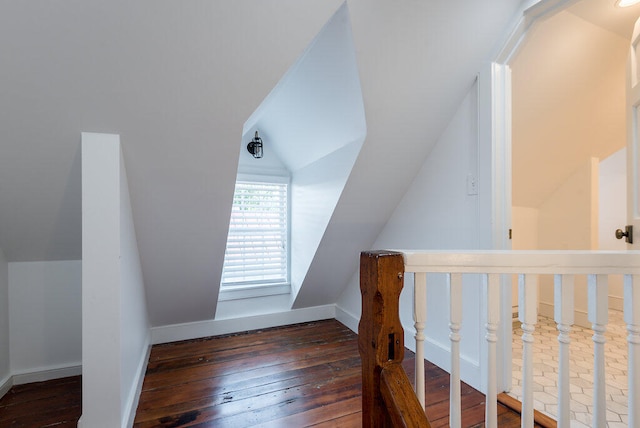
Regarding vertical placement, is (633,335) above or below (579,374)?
above

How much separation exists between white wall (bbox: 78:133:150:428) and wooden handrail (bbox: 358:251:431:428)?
4.03 ft

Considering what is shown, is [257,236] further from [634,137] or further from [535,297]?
[634,137]

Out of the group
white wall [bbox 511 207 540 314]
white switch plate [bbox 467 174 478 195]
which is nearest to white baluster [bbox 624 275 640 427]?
white switch plate [bbox 467 174 478 195]

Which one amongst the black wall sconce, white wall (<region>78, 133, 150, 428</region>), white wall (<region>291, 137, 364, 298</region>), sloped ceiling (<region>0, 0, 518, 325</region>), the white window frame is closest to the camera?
sloped ceiling (<region>0, 0, 518, 325</region>)

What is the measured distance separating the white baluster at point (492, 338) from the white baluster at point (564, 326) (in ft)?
0.52

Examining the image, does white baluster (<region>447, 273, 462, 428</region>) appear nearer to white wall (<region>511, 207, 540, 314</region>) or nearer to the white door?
the white door

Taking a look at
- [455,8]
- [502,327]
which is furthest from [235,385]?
[455,8]

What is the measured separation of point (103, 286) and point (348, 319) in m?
2.06

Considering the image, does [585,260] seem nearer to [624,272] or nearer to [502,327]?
[624,272]

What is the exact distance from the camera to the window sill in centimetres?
276

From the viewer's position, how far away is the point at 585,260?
0.76 m

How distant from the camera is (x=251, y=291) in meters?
2.84

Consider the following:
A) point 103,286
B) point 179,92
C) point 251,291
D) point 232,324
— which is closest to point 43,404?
point 103,286

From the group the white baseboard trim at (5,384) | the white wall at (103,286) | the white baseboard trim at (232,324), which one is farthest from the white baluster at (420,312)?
the white baseboard trim at (5,384)
